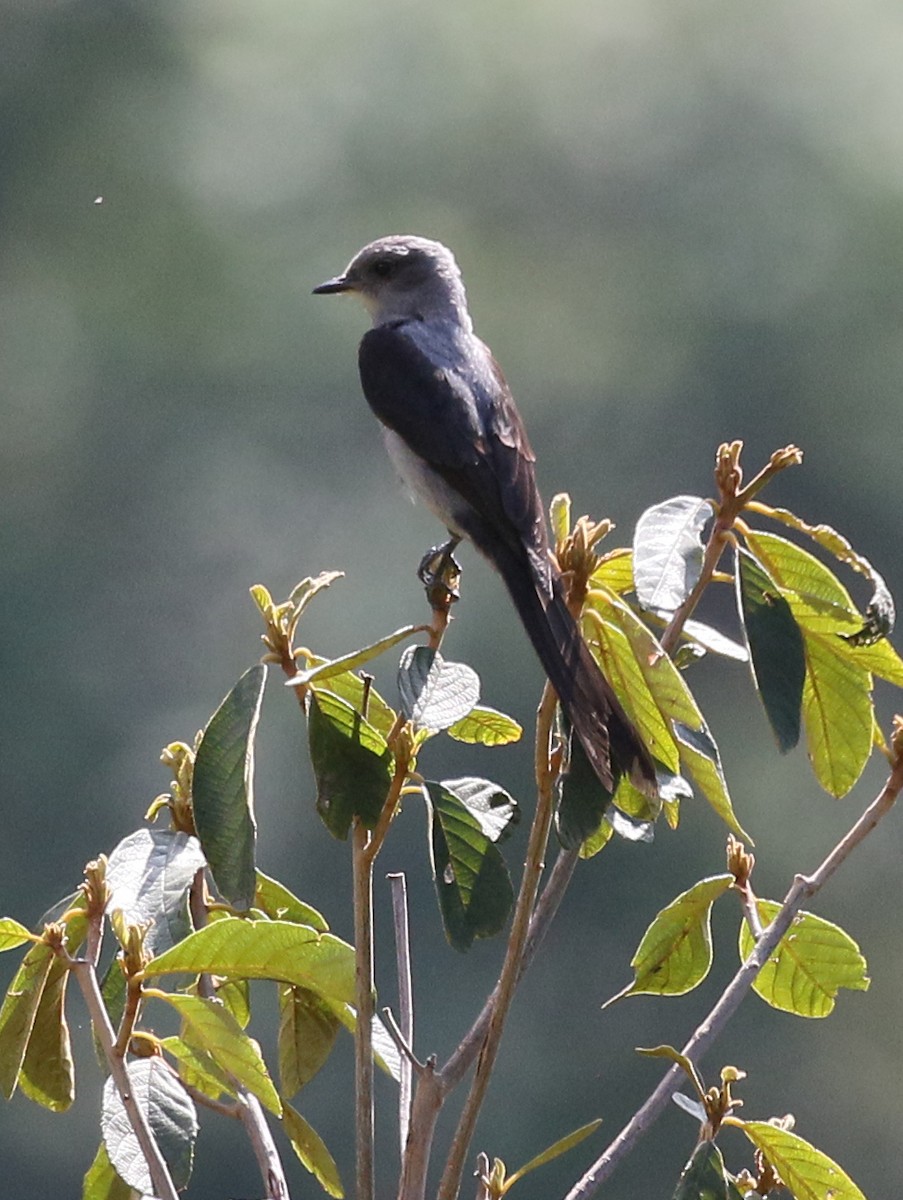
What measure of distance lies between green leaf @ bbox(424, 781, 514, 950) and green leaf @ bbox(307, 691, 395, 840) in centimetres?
7

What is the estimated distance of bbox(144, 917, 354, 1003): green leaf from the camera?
153 centimetres

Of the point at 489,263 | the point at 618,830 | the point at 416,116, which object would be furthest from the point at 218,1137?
the point at 416,116

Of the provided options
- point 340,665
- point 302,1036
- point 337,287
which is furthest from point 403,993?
point 337,287

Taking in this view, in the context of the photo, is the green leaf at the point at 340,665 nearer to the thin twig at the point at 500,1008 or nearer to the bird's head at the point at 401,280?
the thin twig at the point at 500,1008

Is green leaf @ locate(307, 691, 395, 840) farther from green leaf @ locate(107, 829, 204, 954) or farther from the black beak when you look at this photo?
the black beak

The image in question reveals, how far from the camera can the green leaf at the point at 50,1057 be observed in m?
1.61

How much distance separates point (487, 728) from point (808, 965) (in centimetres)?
44

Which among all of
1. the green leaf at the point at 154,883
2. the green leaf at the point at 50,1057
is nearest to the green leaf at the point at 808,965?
the green leaf at the point at 154,883

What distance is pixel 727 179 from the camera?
1595 cm

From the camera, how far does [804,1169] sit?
5.58ft

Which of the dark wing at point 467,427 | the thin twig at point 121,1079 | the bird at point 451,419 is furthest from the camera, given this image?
the dark wing at point 467,427

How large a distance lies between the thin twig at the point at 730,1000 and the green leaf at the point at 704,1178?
2.3 inches

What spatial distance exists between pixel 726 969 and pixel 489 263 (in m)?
7.26

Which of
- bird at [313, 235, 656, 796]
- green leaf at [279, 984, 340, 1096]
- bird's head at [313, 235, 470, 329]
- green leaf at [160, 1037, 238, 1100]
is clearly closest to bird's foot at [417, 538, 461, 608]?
bird at [313, 235, 656, 796]
